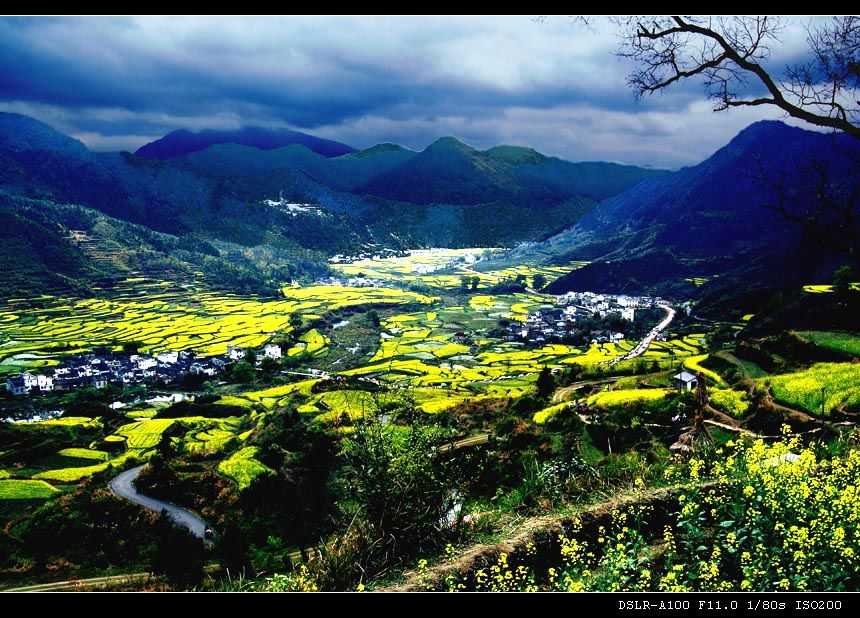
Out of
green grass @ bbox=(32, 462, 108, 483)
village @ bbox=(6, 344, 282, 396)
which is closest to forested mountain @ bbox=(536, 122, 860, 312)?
village @ bbox=(6, 344, 282, 396)

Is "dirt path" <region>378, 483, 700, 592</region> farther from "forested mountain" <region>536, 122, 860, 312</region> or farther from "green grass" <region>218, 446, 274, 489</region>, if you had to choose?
"forested mountain" <region>536, 122, 860, 312</region>

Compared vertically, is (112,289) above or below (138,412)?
above

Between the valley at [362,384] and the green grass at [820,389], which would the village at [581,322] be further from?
the green grass at [820,389]

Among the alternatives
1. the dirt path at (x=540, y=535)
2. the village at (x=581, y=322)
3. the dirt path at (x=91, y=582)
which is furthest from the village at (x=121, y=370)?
the dirt path at (x=540, y=535)

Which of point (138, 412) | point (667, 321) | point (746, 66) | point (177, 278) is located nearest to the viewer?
point (746, 66)

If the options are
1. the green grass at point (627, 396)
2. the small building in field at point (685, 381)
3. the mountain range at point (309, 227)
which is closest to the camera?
the green grass at point (627, 396)

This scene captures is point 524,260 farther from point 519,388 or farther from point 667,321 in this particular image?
Result: point 519,388

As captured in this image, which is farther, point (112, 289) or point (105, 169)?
point (105, 169)
